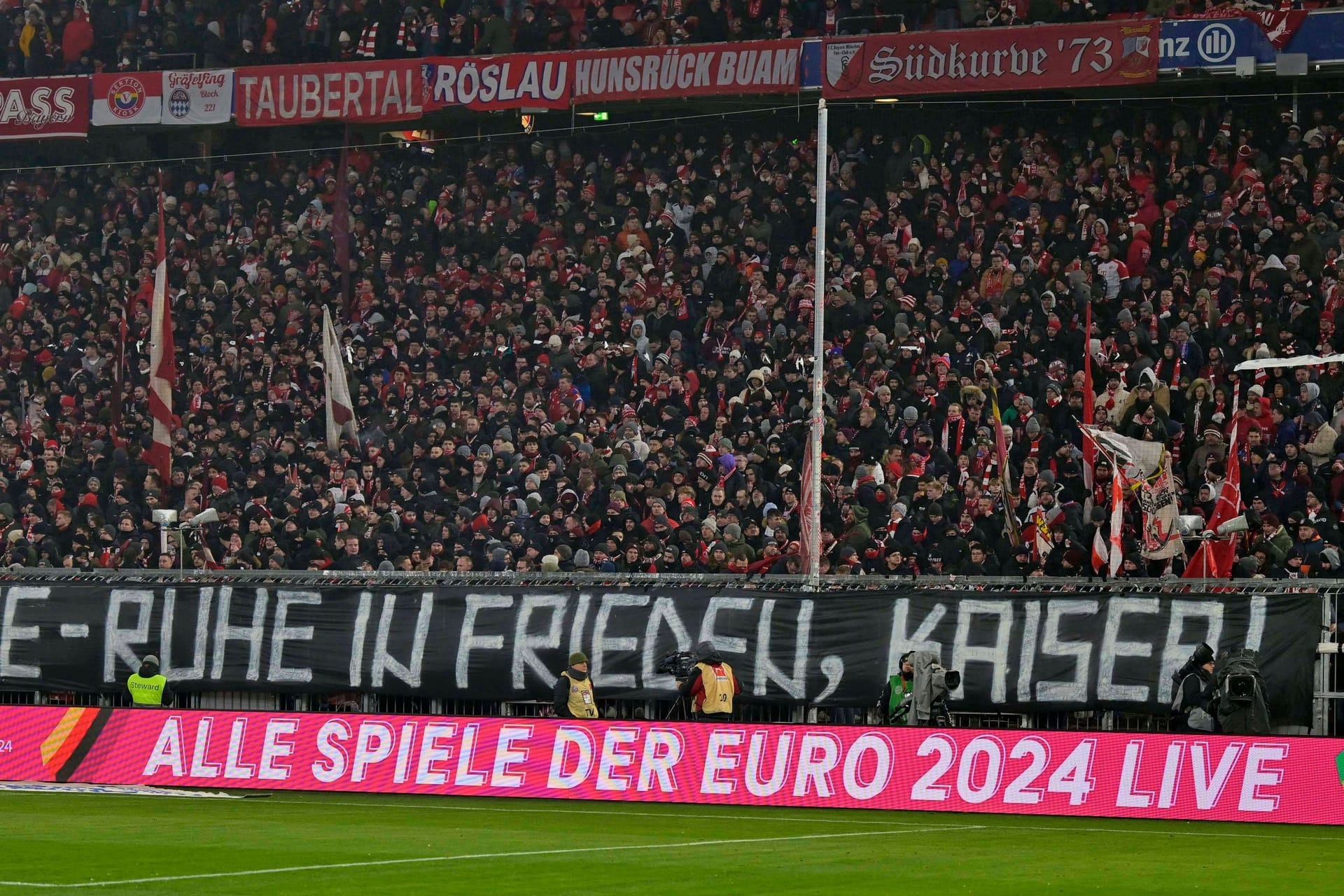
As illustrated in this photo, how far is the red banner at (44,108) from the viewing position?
36.8 meters

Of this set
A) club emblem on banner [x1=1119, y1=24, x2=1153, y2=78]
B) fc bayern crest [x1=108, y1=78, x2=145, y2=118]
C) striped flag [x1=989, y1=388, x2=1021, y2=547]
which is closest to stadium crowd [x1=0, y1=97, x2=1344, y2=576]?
striped flag [x1=989, y1=388, x2=1021, y2=547]

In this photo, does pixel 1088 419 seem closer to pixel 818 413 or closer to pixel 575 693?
pixel 818 413

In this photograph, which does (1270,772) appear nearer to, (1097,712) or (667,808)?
(1097,712)

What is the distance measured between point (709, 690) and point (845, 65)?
43.9 feet

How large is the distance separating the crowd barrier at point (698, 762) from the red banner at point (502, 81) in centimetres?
1545

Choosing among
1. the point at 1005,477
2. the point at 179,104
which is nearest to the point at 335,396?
the point at 179,104

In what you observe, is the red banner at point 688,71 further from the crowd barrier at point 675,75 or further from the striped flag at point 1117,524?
the striped flag at point 1117,524

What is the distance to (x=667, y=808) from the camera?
18.4 meters

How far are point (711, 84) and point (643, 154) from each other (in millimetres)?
1559

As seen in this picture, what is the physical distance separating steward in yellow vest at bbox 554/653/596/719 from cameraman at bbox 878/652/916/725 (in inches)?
112

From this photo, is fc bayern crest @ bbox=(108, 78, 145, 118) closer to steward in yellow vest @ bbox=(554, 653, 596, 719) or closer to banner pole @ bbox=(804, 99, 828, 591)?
banner pole @ bbox=(804, 99, 828, 591)

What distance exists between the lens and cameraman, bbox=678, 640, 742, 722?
67.5 feet

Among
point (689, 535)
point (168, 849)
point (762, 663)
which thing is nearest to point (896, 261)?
point (689, 535)

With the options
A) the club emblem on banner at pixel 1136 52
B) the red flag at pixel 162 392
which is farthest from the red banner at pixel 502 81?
the club emblem on banner at pixel 1136 52
